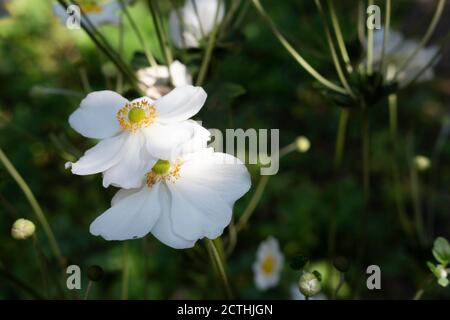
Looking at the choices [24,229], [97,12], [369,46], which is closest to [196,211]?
[24,229]

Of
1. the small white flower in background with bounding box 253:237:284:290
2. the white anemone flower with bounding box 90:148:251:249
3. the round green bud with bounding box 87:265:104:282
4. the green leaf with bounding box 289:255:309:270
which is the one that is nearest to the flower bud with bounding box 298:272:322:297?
the green leaf with bounding box 289:255:309:270

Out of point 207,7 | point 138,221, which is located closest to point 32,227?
point 138,221

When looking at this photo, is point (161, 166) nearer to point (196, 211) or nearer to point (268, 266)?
point (196, 211)

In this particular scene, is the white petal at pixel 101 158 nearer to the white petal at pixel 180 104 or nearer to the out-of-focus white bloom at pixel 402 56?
the white petal at pixel 180 104

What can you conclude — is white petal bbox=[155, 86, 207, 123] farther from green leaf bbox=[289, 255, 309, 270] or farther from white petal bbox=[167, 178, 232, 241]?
green leaf bbox=[289, 255, 309, 270]

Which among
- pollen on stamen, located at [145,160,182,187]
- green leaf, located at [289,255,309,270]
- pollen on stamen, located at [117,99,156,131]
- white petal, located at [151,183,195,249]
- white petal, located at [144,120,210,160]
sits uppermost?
pollen on stamen, located at [117,99,156,131]
